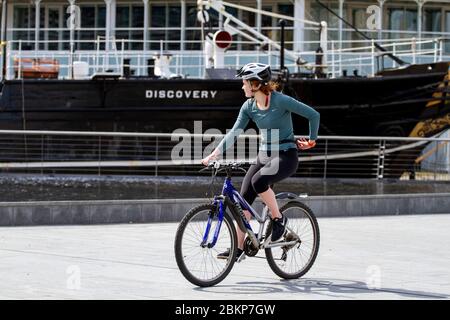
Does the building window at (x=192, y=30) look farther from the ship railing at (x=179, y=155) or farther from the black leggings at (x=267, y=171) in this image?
the black leggings at (x=267, y=171)

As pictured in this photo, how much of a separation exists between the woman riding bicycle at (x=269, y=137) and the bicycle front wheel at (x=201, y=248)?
165 mm

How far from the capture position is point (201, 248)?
8.16 meters

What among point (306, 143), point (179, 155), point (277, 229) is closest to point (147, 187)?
point (179, 155)

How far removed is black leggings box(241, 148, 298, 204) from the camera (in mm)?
8406

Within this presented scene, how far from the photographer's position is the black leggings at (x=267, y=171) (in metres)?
8.41

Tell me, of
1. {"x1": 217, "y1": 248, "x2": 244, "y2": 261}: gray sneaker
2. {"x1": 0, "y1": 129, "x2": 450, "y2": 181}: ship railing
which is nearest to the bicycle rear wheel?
{"x1": 217, "y1": 248, "x2": 244, "y2": 261}: gray sneaker

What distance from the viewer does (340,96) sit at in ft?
68.8

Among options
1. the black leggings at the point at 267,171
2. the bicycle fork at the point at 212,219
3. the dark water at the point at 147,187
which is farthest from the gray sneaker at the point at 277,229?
the dark water at the point at 147,187

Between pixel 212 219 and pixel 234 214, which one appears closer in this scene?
pixel 212 219

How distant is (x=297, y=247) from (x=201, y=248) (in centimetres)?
101

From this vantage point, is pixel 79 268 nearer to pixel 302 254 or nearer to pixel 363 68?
pixel 302 254

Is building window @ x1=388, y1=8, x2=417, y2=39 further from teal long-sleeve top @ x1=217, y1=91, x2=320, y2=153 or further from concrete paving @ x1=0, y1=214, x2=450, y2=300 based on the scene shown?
teal long-sleeve top @ x1=217, y1=91, x2=320, y2=153

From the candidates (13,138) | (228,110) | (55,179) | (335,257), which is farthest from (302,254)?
(228,110)

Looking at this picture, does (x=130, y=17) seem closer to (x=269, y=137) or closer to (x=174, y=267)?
(x=174, y=267)
